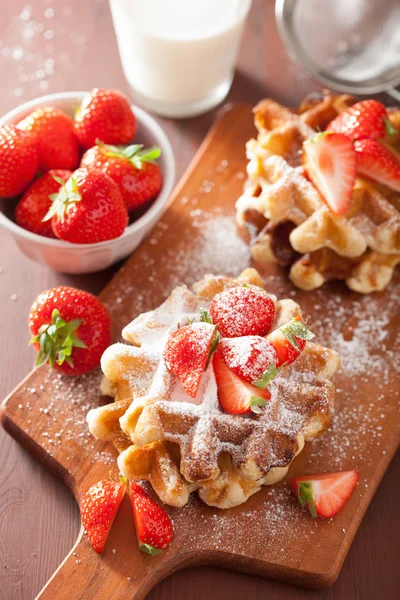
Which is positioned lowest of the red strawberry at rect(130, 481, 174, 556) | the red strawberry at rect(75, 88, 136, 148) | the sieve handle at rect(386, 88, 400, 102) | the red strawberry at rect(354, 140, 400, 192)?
the red strawberry at rect(130, 481, 174, 556)

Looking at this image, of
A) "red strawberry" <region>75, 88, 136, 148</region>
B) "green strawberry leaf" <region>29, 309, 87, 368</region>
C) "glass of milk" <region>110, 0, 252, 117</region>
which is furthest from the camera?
"glass of milk" <region>110, 0, 252, 117</region>

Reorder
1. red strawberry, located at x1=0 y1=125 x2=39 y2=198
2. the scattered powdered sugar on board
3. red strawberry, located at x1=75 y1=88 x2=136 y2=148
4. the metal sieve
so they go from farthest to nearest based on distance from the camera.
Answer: the metal sieve → the scattered powdered sugar on board → red strawberry, located at x1=75 y1=88 x2=136 y2=148 → red strawberry, located at x1=0 y1=125 x2=39 y2=198

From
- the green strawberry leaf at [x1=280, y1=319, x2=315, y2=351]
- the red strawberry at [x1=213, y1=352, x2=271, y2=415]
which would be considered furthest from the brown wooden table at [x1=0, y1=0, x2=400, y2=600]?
the green strawberry leaf at [x1=280, y1=319, x2=315, y2=351]

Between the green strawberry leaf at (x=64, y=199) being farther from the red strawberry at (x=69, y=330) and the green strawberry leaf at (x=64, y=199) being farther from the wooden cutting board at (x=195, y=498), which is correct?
the wooden cutting board at (x=195, y=498)

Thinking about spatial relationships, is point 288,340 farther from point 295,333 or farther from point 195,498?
point 195,498

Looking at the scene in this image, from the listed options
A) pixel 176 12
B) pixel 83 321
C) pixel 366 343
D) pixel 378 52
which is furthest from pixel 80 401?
pixel 378 52

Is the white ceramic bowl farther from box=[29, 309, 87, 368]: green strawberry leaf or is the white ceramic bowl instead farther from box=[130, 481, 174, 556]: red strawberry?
box=[130, 481, 174, 556]: red strawberry

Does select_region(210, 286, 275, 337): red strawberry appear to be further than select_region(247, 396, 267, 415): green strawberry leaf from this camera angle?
Yes
